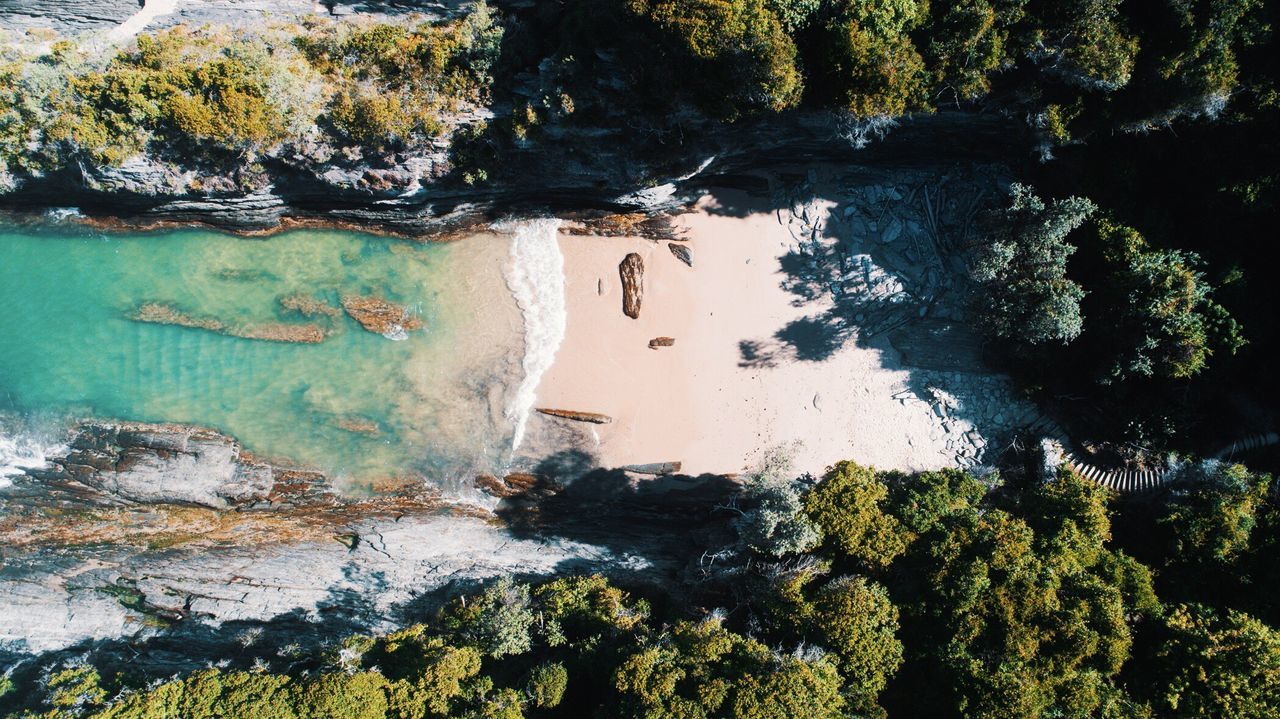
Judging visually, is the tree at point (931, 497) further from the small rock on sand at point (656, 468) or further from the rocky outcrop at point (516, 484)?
the rocky outcrop at point (516, 484)

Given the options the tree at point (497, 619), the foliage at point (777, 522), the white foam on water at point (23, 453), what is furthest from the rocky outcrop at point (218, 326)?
the foliage at point (777, 522)

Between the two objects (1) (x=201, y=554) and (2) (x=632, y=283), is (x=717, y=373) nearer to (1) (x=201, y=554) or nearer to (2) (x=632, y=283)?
(2) (x=632, y=283)

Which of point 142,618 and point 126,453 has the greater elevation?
point 126,453

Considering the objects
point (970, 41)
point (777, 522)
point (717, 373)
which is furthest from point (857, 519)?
point (970, 41)

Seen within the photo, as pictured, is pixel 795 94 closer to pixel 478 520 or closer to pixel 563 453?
pixel 563 453

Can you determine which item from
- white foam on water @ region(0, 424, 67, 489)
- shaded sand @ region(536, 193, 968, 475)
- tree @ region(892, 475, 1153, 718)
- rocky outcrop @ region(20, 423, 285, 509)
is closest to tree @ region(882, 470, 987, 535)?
tree @ region(892, 475, 1153, 718)

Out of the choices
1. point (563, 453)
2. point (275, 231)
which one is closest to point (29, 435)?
point (275, 231)
